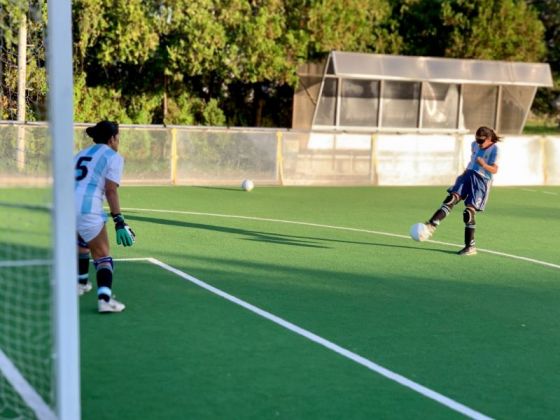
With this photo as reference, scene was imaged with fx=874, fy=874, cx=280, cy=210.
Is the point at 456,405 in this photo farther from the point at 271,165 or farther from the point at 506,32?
the point at 506,32

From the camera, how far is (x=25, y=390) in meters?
5.99

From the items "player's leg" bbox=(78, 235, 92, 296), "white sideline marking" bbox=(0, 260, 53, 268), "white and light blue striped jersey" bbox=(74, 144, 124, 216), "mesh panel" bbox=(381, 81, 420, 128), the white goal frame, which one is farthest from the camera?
"mesh panel" bbox=(381, 81, 420, 128)

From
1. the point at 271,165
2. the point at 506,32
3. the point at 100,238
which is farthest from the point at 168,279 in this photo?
the point at 506,32

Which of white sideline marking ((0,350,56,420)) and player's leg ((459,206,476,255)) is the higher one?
player's leg ((459,206,476,255))

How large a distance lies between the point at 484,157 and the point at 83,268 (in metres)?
6.15

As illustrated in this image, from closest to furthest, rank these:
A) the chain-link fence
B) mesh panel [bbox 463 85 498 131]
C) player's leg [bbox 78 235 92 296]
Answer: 1. player's leg [bbox 78 235 92 296]
2. the chain-link fence
3. mesh panel [bbox 463 85 498 131]

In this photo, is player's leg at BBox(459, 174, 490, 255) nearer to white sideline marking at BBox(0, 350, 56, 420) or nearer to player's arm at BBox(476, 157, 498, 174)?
player's arm at BBox(476, 157, 498, 174)

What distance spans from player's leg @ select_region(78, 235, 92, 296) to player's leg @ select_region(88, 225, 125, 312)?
371mm

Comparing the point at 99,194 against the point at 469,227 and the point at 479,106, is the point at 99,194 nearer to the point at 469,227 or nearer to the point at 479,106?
the point at 469,227

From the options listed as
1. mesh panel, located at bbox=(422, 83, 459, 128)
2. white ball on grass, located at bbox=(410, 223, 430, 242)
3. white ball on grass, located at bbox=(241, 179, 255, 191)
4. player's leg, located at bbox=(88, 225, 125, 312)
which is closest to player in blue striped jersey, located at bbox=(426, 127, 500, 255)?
white ball on grass, located at bbox=(410, 223, 430, 242)

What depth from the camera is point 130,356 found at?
681 centimetres

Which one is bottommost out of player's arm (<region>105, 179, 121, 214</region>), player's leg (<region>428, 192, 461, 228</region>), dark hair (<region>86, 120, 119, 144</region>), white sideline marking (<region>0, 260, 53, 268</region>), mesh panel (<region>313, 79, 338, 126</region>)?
white sideline marking (<region>0, 260, 53, 268</region>)

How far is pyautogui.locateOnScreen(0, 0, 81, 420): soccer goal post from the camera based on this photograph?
4.67 meters

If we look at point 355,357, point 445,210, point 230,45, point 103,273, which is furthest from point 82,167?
point 230,45
